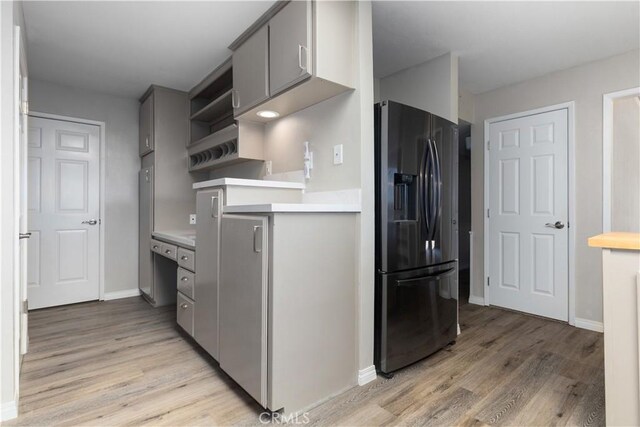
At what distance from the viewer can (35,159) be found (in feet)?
10.7

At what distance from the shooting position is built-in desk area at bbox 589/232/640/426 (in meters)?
1.36

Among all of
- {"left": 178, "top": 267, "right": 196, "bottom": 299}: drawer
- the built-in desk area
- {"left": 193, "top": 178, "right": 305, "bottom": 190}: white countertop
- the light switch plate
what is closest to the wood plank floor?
the built-in desk area

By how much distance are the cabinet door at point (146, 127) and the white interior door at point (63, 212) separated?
1.46 ft

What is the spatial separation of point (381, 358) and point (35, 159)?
371 centimetres

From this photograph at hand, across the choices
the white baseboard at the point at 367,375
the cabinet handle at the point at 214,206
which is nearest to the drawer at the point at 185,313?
the cabinet handle at the point at 214,206

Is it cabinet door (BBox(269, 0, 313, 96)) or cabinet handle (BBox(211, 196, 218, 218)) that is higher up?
cabinet door (BBox(269, 0, 313, 96))

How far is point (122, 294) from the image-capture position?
3.75 metres

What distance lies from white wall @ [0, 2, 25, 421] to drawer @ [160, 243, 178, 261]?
3.77 feet

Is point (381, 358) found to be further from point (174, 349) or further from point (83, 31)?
point (83, 31)

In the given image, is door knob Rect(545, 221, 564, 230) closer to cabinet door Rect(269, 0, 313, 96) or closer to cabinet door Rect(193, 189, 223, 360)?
cabinet door Rect(269, 0, 313, 96)

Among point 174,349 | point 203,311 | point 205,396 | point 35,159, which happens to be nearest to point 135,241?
Result: point 35,159

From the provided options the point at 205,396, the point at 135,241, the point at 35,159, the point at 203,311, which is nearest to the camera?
the point at 205,396

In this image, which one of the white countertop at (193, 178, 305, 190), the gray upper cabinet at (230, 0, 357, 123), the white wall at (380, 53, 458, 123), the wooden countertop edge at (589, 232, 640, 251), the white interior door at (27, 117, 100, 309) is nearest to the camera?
the wooden countertop edge at (589, 232, 640, 251)

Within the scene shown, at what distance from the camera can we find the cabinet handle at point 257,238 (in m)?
1.57
